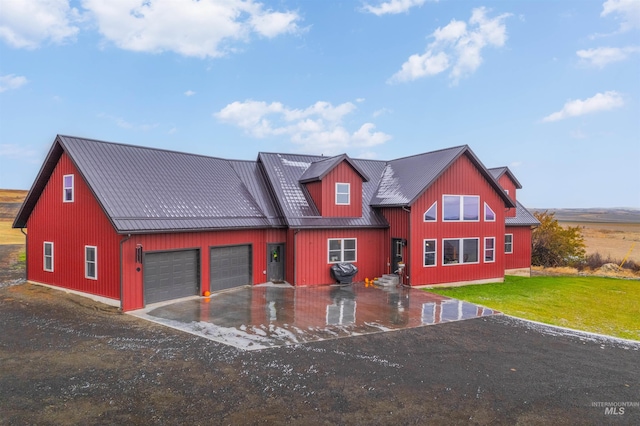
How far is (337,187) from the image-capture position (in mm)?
18734

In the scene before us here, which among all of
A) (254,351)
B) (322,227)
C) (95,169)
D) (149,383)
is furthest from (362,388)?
(95,169)

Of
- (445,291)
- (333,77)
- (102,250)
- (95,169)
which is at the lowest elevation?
(445,291)

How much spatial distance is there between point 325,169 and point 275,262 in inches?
212

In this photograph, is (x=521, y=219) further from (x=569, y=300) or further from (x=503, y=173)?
(x=569, y=300)

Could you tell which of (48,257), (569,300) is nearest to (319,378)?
(569,300)

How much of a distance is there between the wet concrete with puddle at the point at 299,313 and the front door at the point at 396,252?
80.5 inches

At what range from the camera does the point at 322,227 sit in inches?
701

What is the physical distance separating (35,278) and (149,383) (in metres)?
13.8

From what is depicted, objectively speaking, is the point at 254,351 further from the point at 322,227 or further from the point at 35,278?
the point at 35,278

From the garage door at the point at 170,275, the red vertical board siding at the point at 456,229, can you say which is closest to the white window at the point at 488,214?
the red vertical board siding at the point at 456,229

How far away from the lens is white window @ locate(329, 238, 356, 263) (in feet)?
60.2

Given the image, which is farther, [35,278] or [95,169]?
[35,278]

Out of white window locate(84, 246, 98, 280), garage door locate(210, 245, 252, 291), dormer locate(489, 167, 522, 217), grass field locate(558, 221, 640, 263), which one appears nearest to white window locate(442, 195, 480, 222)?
dormer locate(489, 167, 522, 217)

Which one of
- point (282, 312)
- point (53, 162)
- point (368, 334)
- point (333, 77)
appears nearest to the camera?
point (368, 334)
